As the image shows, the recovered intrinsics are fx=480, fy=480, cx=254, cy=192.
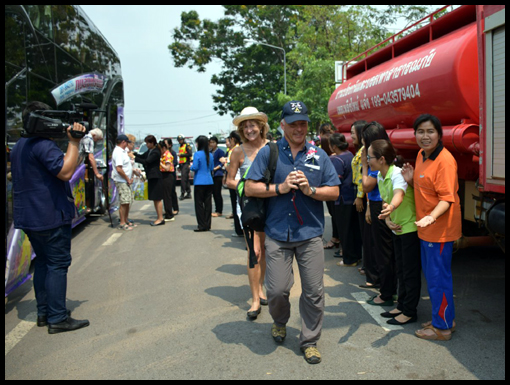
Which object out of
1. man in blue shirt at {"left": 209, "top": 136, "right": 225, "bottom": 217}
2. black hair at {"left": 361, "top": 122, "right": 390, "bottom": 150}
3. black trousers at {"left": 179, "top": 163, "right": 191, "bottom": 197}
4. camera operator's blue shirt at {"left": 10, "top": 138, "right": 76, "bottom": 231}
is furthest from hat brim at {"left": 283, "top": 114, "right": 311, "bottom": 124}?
black trousers at {"left": 179, "top": 163, "right": 191, "bottom": 197}

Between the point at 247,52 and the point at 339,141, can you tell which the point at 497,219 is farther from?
the point at 247,52

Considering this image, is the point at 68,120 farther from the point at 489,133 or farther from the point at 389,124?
the point at 389,124

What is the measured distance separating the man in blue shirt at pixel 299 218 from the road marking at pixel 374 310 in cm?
89

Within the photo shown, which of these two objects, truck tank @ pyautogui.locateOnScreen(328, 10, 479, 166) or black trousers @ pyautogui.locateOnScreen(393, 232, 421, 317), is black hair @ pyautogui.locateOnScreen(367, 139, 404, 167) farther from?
truck tank @ pyautogui.locateOnScreen(328, 10, 479, 166)

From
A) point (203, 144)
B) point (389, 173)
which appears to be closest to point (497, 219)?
point (389, 173)

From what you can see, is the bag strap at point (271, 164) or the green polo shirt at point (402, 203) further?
the green polo shirt at point (402, 203)

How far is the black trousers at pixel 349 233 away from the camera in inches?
247

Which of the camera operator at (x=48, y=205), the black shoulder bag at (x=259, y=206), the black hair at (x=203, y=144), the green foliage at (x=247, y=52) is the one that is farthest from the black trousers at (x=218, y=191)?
the green foliage at (x=247, y=52)

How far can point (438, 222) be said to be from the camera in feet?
12.4

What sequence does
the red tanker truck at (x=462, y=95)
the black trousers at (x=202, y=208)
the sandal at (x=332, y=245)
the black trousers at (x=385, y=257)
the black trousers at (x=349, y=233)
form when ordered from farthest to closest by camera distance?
the black trousers at (x=202, y=208) → the sandal at (x=332, y=245) → the black trousers at (x=349, y=233) → the black trousers at (x=385, y=257) → the red tanker truck at (x=462, y=95)

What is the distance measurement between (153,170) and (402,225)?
6871 mm

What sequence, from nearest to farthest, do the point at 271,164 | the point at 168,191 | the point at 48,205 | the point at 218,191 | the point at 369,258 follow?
the point at 271,164 < the point at 48,205 < the point at 369,258 < the point at 168,191 < the point at 218,191

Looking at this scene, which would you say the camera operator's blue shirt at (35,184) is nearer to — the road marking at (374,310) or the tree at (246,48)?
the road marking at (374,310)

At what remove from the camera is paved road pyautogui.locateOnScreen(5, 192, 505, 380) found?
11.3ft
